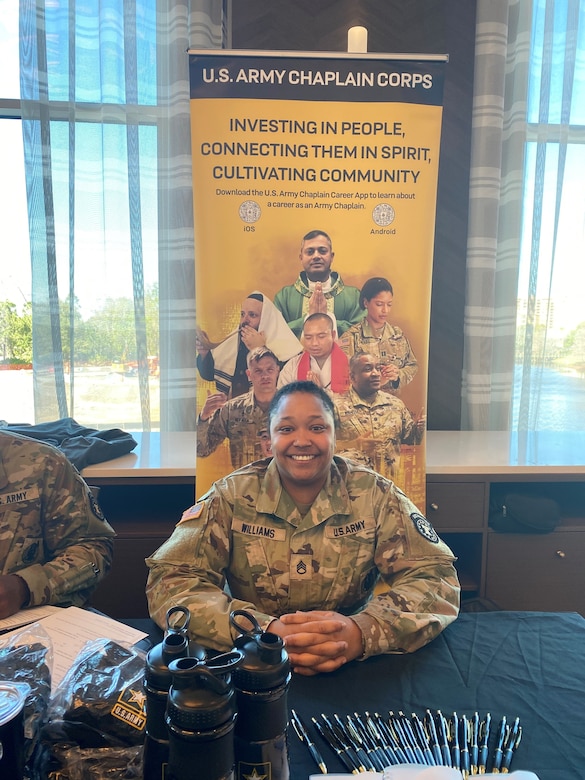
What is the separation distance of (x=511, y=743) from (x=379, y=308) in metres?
1.18

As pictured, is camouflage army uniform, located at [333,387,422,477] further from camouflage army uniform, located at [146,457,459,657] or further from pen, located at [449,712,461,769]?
pen, located at [449,712,461,769]

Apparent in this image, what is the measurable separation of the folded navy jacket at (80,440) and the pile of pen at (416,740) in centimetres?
152

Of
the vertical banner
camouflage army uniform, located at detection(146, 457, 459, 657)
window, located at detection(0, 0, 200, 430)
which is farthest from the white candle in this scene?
camouflage army uniform, located at detection(146, 457, 459, 657)

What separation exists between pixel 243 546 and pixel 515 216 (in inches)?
85.5

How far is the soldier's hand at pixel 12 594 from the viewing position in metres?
1.26

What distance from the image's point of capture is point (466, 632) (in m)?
1.23

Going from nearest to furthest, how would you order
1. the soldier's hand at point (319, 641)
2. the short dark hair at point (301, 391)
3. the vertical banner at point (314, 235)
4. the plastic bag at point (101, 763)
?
the plastic bag at point (101, 763), the soldier's hand at point (319, 641), the short dark hair at point (301, 391), the vertical banner at point (314, 235)

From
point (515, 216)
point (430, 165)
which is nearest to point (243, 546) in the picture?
point (430, 165)

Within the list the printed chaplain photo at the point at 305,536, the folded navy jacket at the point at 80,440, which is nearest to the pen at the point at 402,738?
the printed chaplain photo at the point at 305,536

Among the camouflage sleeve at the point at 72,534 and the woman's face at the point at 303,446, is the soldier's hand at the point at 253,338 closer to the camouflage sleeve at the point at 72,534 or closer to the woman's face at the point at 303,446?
the woman's face at the point at 303,446

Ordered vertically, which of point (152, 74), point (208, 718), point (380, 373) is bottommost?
point (208, 718)

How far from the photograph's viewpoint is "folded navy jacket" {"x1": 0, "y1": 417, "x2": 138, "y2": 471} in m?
2.23

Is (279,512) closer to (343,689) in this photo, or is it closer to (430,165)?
(343,689)

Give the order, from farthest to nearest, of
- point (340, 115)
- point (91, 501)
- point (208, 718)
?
point (340, 115)
point (91, 501)
point (208, 718)
